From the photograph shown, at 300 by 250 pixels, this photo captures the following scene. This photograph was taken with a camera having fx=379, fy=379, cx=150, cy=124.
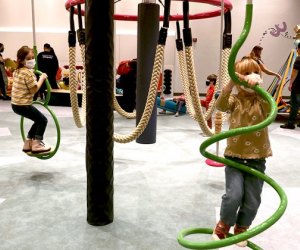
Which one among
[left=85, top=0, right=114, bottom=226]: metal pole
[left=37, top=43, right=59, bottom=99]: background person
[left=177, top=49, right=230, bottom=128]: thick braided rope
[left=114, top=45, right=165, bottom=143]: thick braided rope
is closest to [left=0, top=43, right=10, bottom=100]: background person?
[left=37, top=43, right=59, bottom=99]: background person

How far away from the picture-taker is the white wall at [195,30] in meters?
10.9

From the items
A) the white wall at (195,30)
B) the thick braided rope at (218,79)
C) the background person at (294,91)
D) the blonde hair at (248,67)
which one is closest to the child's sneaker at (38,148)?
the thick braided rope at (218,79)

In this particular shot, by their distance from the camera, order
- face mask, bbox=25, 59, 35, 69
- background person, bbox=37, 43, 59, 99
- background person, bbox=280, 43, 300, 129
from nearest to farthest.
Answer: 1. face mask, bbox=25, 59, 35, 69
2. background person, bbox=280, 43, 300, 129
3. background person, bbox=37, 43, 59, 99

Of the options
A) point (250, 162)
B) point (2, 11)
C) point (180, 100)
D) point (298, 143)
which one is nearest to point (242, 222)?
point (250, 162)

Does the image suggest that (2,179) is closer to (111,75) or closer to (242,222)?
(111,75)

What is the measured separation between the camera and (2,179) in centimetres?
379

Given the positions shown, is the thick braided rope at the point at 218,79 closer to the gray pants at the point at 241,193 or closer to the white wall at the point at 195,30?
the gray pants at the point at 241,193

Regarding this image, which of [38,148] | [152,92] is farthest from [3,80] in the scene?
[152,92]

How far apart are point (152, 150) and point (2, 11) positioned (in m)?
8.66

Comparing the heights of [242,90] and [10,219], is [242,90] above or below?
above

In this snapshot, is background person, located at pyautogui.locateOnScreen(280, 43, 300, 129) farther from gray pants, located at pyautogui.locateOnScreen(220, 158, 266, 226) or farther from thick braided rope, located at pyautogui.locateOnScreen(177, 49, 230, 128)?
→ gray pants, located at pyautogui.locateOnScreen(220, 158, 266, 226)

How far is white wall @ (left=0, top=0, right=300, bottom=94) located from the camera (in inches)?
428

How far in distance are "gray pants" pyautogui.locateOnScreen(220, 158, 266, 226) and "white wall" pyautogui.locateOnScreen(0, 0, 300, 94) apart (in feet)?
30.2

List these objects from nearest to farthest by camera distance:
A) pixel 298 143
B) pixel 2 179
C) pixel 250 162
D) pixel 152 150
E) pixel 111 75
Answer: pixel 250 162 → pixel 111 75 → pixel 2 179 → pixel 152 150 → pixel 298 143
